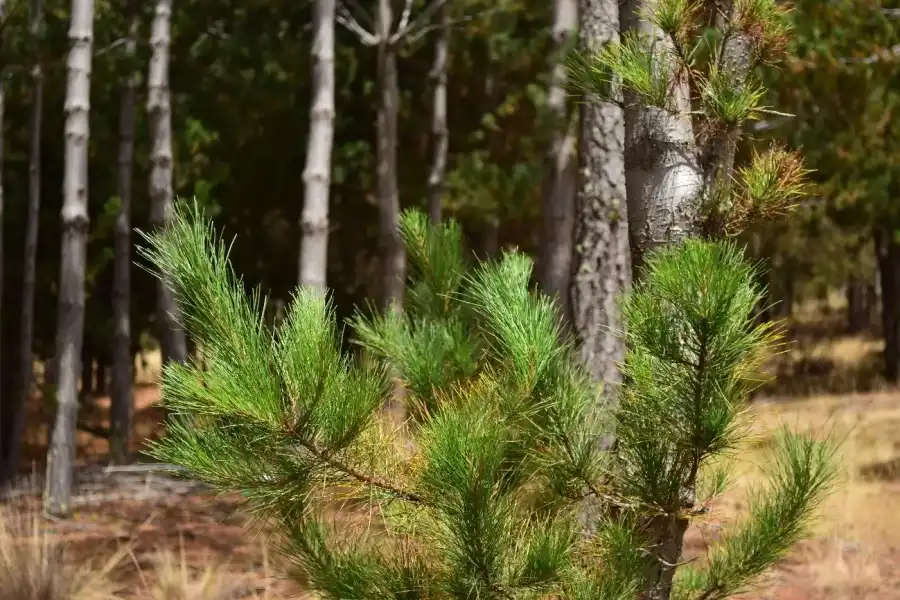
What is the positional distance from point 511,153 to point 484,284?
1333 centimetres

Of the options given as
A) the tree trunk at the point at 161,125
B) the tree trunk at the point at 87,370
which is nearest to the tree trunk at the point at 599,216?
the tree trunk at the point at 161,125

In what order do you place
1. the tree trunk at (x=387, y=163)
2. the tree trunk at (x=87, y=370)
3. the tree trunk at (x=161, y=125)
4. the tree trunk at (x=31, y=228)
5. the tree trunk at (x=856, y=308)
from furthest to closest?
the tree trunk at (x=856, y=308) < the tree trunk at (x=87, y=370) < the tree trunk at (x=387, y=163) < the tree trunk at (x=31, y=228) < the tree trunk at (x=161, y=125)

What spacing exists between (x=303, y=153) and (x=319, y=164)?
27.6ft

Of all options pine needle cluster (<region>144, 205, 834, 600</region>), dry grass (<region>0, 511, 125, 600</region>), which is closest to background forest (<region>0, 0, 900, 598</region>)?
dry grass (<region>0, 511, 125, 600</region>)

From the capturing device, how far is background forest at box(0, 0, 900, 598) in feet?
31.1

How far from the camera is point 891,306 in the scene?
1705 cm

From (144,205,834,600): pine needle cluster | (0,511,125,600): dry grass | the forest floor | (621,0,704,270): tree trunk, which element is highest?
(621,0,704,270): tree trunk

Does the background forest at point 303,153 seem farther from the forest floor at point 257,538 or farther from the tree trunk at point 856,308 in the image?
the tree trunk at point 856,308

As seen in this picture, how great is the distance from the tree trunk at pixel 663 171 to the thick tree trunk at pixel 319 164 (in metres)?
4.71

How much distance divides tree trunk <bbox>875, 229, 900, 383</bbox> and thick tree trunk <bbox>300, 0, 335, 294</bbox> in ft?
40.3

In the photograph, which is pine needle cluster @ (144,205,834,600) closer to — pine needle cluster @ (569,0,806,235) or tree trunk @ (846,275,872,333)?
pine needle cluster @ (569,0,806,235)

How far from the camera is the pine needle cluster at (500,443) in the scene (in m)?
1.99

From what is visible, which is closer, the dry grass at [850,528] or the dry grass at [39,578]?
the dry grass at [39,578]

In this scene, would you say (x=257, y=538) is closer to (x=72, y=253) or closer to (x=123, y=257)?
(x=72, y=253)
